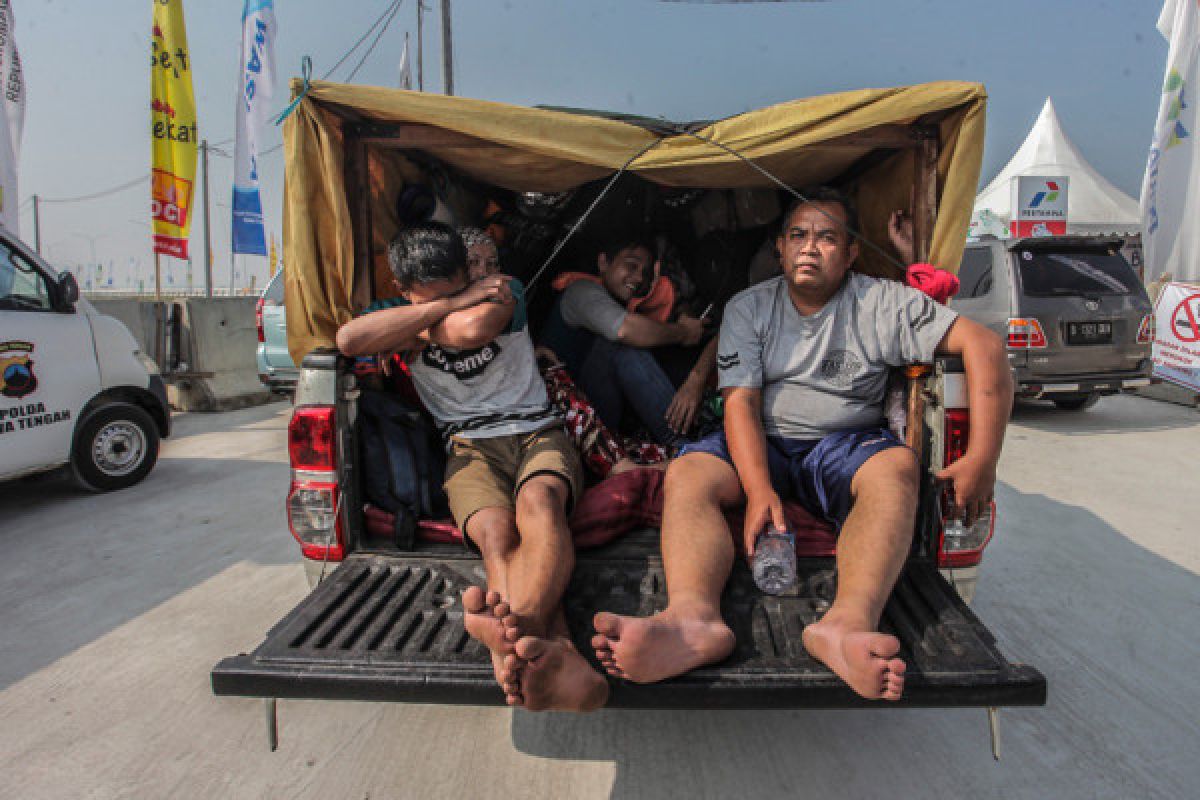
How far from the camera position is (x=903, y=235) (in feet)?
9.58

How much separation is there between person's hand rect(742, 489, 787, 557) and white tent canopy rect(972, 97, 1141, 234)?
58.2 feet

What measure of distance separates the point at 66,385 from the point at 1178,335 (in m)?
11.0


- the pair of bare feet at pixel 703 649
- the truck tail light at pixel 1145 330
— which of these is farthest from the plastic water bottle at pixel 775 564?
the truck tail light at pixel 1145 330

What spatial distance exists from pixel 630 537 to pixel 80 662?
2.29 m

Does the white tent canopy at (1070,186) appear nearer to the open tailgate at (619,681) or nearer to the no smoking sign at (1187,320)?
the no smoking sign at (1187,320)

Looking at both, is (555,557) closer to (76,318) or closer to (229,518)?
(229,518)

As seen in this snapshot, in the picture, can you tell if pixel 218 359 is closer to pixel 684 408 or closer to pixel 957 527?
pixel 684 408

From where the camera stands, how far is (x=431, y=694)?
1.74 m

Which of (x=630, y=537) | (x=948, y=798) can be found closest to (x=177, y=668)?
(x=630, y=537)

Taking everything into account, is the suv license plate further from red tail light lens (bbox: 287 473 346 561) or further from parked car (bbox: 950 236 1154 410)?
red tail light lens (bbox: 287 473 346 561)

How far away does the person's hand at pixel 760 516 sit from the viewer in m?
2.23

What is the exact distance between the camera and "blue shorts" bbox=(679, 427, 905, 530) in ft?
7.86

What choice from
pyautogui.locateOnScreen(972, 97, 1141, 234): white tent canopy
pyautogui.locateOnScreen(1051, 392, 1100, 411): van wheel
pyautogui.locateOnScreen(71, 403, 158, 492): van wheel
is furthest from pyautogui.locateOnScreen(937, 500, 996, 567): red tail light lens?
pyautogui.locateOnScreen(972, 97, 1141, 234): white tent canopy

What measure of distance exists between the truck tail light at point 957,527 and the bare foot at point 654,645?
3.09 feet
